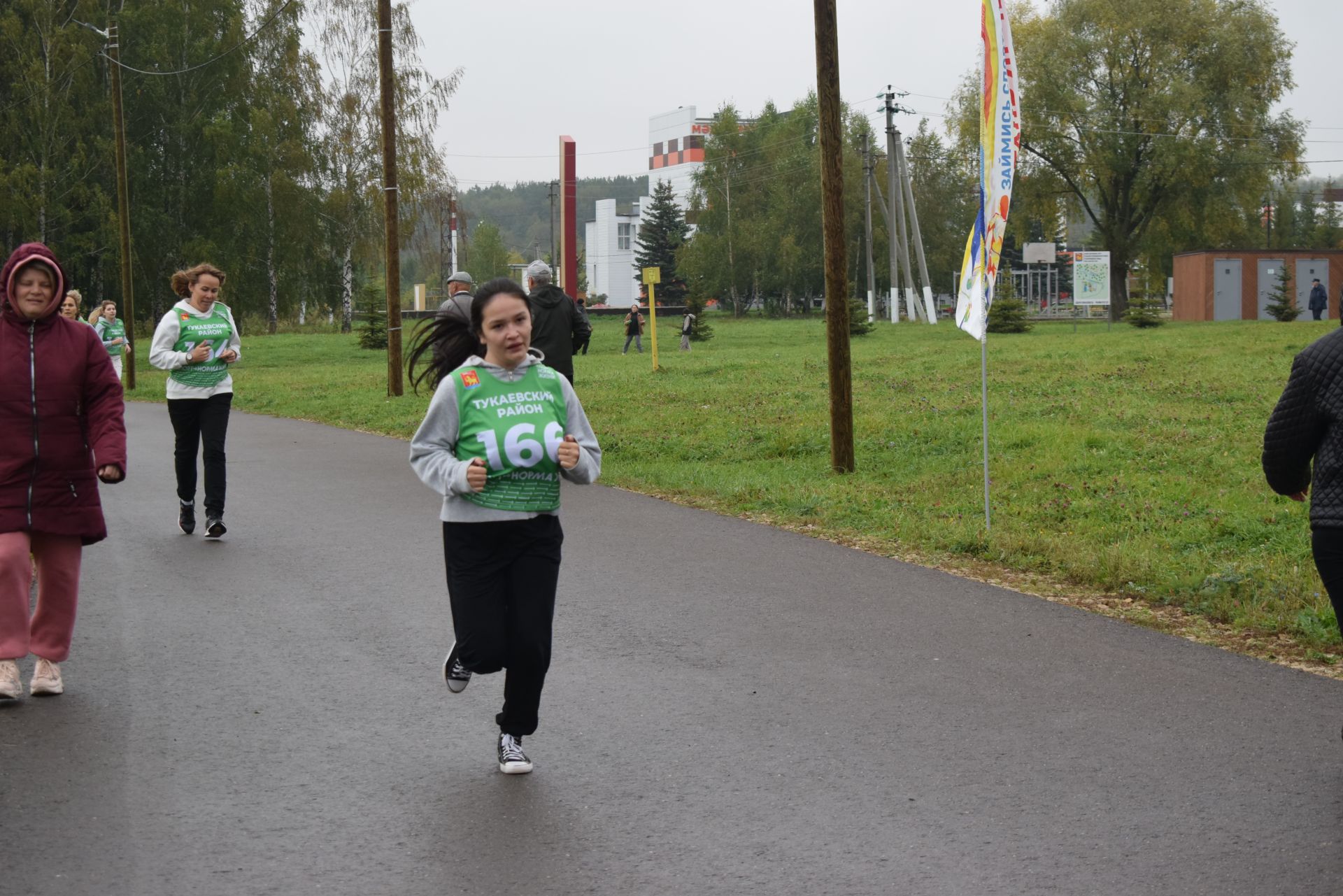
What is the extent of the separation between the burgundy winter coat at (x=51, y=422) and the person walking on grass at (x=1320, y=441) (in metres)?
4.27

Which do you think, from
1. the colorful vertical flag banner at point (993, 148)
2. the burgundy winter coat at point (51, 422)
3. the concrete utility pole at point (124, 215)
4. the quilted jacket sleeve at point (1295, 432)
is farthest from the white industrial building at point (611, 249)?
the quilted jacket sleeve at point (1295, 432)

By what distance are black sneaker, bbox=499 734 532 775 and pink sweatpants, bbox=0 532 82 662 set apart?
2.16 meters

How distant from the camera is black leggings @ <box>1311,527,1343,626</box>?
14.9ft

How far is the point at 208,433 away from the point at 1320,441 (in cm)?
763

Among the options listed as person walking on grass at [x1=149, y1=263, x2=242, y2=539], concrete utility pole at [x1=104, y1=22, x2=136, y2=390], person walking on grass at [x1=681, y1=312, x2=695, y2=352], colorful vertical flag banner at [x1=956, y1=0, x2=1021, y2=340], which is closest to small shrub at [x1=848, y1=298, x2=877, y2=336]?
person walking on grass at [x1=681, y1=312, x2=695, y2=352]

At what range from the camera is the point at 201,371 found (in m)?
10.2

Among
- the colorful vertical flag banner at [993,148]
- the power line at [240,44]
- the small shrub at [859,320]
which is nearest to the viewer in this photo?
the colorful vertical flag banner at [993,148]

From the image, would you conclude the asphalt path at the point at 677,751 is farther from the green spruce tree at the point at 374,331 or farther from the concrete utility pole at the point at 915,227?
the concrete utility pole at the point at 915,227

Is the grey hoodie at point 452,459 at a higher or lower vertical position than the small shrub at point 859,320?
lower

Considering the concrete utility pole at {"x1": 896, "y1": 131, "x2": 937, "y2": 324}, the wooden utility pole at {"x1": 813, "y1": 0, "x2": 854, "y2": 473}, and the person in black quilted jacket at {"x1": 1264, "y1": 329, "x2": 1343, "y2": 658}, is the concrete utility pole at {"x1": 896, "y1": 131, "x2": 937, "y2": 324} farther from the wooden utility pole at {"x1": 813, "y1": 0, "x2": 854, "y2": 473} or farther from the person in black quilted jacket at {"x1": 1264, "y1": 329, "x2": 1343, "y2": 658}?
the person in black quilted jacket at {"x1": 1264, "y1": 329, "x2": 1343, "y2": 658}

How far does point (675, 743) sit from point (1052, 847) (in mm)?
1528

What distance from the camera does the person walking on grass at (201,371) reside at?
9992 mm

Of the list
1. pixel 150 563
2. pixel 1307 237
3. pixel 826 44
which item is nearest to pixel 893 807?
pixel 150 563

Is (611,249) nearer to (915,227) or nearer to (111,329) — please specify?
(915,227)
